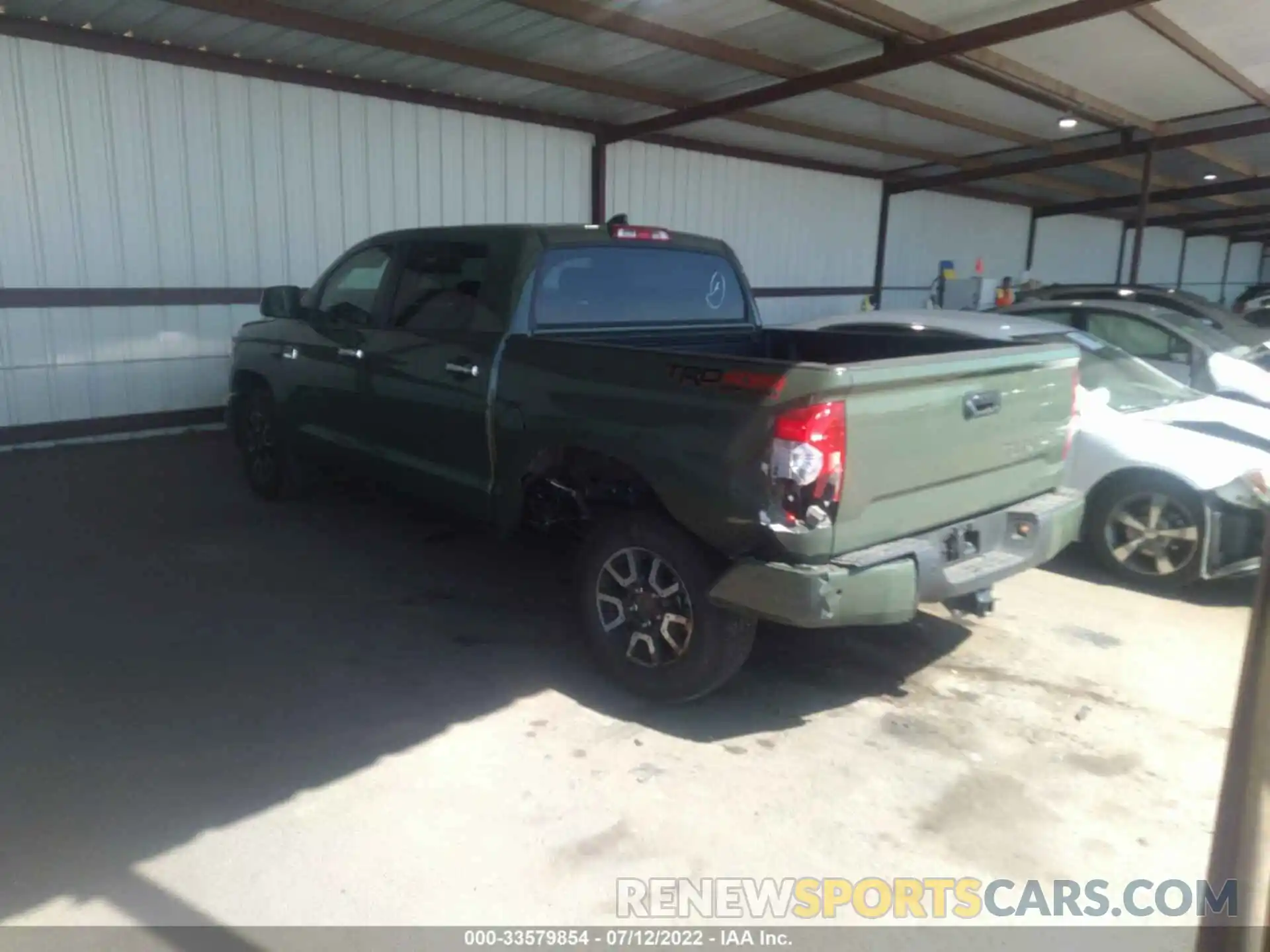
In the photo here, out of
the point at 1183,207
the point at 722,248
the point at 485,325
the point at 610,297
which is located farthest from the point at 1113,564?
the point at 1183,207

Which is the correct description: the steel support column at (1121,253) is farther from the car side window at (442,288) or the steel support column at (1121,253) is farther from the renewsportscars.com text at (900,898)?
the renewsportscars.com text at (900,898)

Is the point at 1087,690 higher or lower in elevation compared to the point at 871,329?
lower

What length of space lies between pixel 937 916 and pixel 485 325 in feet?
10.2

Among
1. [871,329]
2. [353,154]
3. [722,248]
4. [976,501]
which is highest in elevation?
[353,154]

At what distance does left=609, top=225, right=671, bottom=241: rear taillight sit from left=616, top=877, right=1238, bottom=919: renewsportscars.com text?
3172 mm

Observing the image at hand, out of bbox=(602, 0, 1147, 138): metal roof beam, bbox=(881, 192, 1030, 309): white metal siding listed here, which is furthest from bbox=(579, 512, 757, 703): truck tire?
bbox=(881, 192, 1030, 309): white metal siding

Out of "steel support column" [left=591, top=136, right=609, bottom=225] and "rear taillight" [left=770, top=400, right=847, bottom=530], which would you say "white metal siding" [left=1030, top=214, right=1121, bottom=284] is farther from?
"rear taillight" [left=770, top=400, right=847, bottom=530]

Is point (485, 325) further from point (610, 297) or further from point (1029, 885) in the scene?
point (1029, 885)

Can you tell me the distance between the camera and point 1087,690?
424cm

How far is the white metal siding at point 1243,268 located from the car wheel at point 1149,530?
33.8 meters

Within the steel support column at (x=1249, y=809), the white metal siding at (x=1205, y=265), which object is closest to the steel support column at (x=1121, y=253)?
the white metal siding at (x=1205, y=265)

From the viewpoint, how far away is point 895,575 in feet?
11.4

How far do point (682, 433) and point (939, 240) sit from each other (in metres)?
17.8

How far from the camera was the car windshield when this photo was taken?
6270mm
